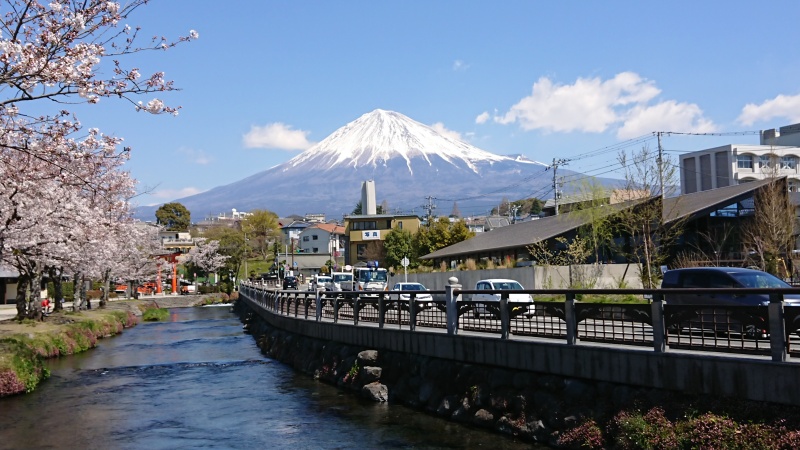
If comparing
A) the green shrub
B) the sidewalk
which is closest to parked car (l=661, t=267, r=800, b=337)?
the sidewalk

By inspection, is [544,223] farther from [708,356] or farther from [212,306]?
[212,306]

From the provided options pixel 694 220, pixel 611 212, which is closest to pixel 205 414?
pixel 611 212

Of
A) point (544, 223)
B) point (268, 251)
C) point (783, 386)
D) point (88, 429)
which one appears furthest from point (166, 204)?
point (783, 386)

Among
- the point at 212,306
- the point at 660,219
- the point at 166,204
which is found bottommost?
the point at 212,306

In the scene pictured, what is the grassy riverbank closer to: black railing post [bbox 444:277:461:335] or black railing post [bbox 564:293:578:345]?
black railing post [bbox 444:277:461:335]

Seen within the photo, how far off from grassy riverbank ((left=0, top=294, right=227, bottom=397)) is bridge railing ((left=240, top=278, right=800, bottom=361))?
38.6 feet

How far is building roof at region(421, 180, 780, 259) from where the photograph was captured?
44188 mm

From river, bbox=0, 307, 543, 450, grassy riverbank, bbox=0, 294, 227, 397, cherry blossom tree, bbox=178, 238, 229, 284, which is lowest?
river, bbox=0, 307, 543, 450

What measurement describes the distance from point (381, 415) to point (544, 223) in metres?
40.3

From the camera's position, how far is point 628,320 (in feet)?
42.1

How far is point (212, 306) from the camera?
302 ft

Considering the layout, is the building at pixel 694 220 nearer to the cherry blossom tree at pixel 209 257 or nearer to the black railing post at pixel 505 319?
the black railing post at pixel 505 319

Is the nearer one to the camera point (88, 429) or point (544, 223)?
point (88, 429)

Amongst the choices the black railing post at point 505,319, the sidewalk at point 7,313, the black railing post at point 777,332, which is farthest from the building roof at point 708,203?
the sidewalk at point 7,313
